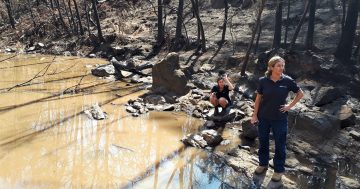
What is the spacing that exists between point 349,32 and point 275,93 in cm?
966

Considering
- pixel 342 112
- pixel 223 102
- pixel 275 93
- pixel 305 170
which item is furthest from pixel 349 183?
pixel 223 102

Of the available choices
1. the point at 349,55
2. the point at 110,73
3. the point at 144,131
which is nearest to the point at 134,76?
the point at 110,73

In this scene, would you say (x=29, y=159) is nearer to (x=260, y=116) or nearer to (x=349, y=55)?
(x=260, y=116)

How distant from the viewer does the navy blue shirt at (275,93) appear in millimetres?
5684

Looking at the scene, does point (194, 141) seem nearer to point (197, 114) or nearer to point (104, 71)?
point (197, 114)

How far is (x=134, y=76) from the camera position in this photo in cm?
1602

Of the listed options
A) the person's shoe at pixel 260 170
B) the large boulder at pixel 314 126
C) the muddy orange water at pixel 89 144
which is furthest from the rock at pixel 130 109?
the person's shoe at pixel 260 170

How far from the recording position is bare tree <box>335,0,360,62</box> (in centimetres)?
1354

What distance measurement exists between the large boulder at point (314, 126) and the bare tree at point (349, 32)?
6.23 meters

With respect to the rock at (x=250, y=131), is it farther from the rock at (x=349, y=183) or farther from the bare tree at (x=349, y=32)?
the bare tree at (x=349, y=32)

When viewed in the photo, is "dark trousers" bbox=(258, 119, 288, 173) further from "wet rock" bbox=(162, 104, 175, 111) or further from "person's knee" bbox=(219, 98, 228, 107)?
"wet rock" bbox=(162, 104, 175, 111)

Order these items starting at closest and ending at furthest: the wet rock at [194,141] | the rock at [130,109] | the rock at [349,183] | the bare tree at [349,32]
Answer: the rock at [349,183] < the wet rock at [194,141] < the rock at [130,109] < the bare tree at [349,32]

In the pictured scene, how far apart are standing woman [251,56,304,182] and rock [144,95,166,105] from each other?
5891mm

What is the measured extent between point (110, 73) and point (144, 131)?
25.8ft
